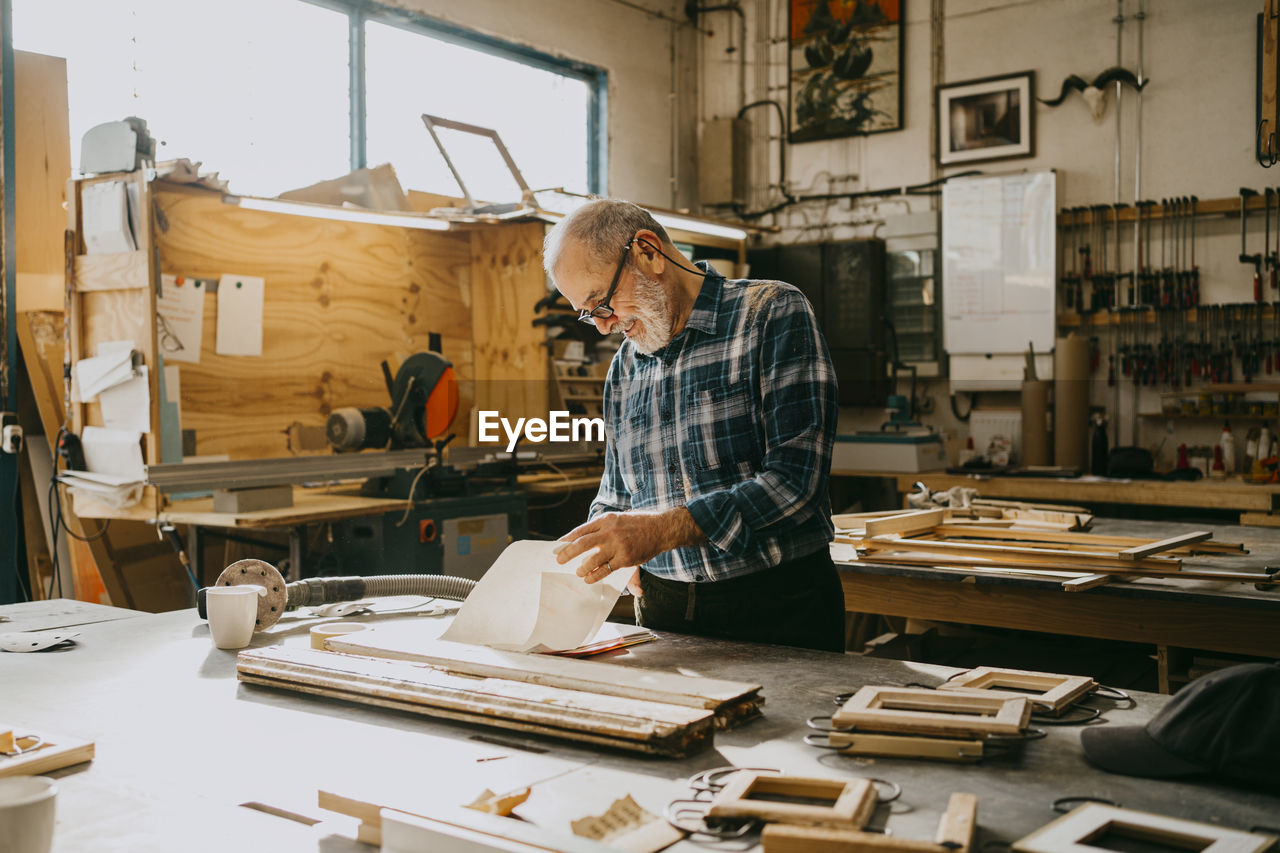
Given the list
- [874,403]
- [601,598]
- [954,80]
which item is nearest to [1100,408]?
[874,403]

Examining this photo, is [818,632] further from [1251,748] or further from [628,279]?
[1251,748]

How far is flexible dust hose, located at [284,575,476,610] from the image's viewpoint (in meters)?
2.09

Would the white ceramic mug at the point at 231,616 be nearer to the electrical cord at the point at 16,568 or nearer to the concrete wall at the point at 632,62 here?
the electrical cord at the point at 16,568

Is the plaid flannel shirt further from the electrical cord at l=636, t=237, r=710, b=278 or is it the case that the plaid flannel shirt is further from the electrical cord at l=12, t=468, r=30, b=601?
the electrical cord at l=12, t=468, r=30, b=601

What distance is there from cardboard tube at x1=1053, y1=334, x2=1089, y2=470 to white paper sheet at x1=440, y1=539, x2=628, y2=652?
175 inches

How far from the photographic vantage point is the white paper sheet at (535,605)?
1633mm

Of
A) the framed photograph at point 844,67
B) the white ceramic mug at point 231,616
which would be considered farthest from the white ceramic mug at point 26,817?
the framed photograph at point 844,67

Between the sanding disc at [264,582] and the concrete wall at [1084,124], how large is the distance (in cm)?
505

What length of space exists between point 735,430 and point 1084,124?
16.0ft

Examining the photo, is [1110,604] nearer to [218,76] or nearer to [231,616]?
[231,616]

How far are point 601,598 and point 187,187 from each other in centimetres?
291

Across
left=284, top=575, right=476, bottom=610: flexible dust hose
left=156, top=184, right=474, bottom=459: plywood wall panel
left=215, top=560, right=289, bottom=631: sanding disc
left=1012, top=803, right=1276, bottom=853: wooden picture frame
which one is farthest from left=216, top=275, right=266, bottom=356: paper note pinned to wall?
left=1012, top=803, right=1276, bottom=853: wooden picture frame

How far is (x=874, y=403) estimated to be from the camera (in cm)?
643

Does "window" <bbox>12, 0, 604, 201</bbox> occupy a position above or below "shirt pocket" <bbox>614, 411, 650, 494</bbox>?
above
